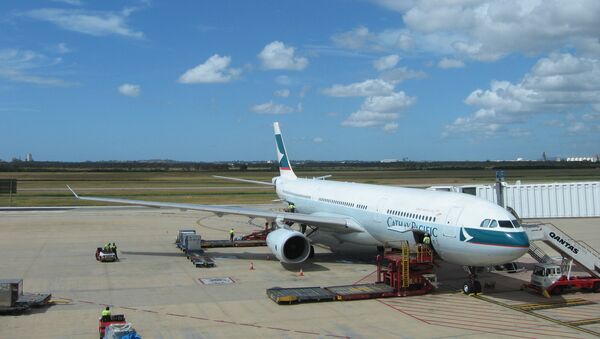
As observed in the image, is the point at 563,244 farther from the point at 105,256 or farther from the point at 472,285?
the point at 105,256

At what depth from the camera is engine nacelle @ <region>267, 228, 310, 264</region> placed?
76.2ft

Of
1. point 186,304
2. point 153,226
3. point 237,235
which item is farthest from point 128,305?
point 153,226

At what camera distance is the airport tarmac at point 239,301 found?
14.8 metres

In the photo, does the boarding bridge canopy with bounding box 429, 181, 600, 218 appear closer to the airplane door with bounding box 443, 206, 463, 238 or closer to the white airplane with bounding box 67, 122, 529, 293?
the white airplane with bounding box 67, 122, 529, 293

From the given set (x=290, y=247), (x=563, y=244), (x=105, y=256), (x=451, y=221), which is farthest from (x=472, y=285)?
(x=105, y=256)

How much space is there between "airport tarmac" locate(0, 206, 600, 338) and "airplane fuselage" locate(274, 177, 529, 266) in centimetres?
167

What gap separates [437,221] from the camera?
1925 cm

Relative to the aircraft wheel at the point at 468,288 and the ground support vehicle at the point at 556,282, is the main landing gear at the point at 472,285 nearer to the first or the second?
the aircraft wheel at the point at 468,288

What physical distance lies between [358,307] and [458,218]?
4635 millimetres

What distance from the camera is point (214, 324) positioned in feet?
50.3

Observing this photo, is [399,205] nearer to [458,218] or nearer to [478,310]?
[458,218]

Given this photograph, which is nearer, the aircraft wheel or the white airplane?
the white airplane

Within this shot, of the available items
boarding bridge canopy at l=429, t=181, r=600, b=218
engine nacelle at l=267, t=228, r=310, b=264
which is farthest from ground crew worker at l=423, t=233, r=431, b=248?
boarding bridge canopy at l=429, t=181, r=600, b=218

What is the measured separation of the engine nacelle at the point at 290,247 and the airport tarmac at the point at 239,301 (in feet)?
2.06
